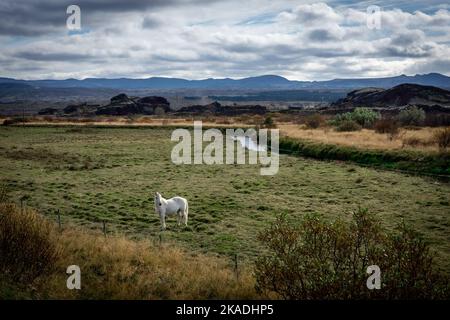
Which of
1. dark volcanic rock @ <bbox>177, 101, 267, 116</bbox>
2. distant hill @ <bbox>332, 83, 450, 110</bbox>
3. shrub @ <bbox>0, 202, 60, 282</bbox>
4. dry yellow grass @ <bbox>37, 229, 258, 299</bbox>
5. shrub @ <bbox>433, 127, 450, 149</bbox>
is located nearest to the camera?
dry yellow grass @ <bbox>37, 229, 258, 299</bbox>

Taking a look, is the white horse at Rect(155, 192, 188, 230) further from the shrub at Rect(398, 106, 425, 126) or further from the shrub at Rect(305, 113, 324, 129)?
the shrub at Rect(398, 106, 425, 126)

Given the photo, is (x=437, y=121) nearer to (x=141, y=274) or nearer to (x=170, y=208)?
(x=170, y=208)

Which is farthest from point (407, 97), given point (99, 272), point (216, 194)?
point (99, 272)

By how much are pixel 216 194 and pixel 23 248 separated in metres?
16.6

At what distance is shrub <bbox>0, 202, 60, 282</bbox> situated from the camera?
1105 cm

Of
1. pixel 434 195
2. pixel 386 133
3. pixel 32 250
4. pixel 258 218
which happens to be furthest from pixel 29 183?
pixel 386 133

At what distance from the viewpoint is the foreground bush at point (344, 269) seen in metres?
9.23

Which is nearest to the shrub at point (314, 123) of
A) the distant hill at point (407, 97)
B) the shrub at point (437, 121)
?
the shrub at point (437, 121)

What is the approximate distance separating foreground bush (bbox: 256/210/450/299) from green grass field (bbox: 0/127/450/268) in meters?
5.43

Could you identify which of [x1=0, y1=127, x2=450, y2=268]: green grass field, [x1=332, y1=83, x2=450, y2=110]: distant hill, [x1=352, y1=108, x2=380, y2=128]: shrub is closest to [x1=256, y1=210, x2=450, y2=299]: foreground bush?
[x1=0, y1=127, x2=450, y2=268]: green grass field

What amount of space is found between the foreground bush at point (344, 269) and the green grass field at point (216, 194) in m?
5.43
